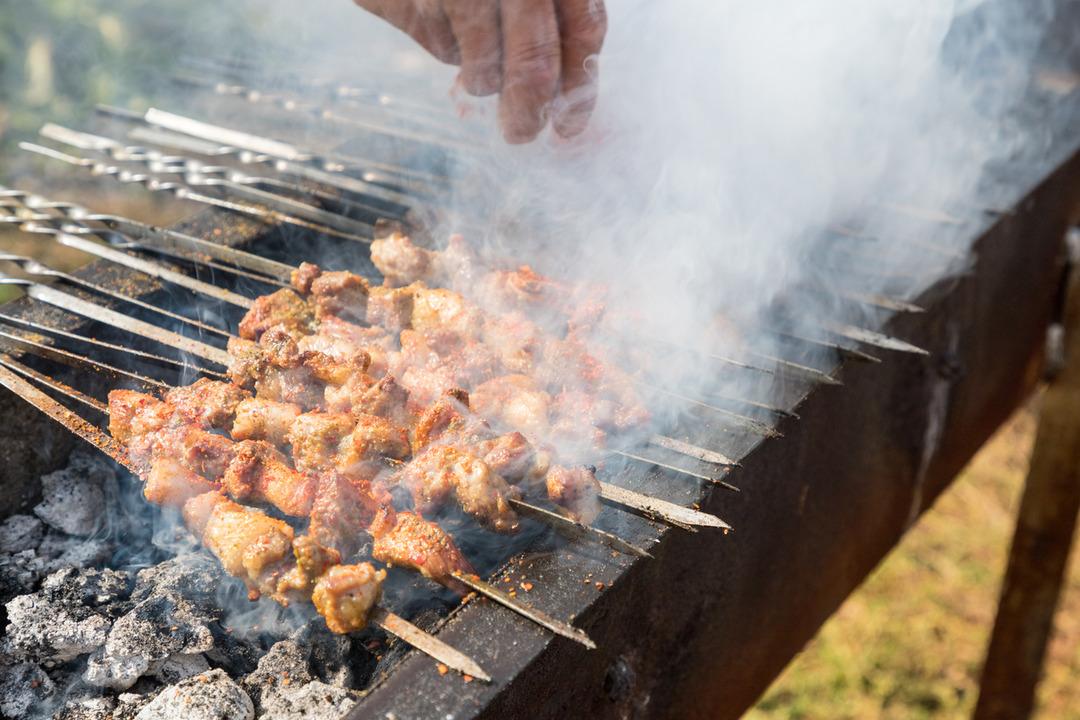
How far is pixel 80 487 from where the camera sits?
3084 mm

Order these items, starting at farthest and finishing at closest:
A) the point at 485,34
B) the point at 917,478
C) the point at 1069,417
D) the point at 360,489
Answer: the point at 1069,417
the point at 917,478
the point at 485,34
the point at 360,489

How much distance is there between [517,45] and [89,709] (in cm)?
230

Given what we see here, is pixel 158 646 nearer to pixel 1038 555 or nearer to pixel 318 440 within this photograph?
pixel 318 440

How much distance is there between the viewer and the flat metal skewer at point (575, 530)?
2357 mm

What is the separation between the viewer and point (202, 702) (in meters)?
2.21

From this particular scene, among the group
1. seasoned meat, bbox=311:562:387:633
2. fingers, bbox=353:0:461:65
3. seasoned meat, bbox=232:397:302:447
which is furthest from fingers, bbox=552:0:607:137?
seasoned meat, bbox=311:562:387:633

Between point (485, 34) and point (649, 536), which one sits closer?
point (649, 536)

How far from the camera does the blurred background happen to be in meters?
5.77

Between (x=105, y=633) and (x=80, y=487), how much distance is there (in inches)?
30.4

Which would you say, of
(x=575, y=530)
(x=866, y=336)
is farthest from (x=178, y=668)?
(x=866, y=336)

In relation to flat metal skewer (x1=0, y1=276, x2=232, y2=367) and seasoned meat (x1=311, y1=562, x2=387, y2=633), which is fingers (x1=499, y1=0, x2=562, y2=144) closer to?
flat metal skewer (x1=0, y1=276, x2=232, y2=367)

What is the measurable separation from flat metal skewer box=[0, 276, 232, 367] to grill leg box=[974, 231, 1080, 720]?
4233 millimetres

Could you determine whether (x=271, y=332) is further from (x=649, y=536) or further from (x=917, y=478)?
(x=917, y=478)

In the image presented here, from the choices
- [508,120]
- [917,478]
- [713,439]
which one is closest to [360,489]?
[713,439]
